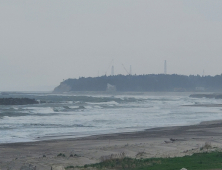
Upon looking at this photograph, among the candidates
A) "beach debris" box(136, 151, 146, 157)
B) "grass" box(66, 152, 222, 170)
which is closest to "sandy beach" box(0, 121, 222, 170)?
"beach debris" box(136, 151, 146, 157)

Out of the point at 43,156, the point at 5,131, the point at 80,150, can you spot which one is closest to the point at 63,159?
the point at 43,156

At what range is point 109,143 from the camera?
22219mm

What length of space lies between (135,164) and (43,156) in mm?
4709

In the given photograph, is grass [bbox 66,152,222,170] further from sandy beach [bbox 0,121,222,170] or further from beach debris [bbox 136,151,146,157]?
beach debris [bbox 136,151,146,157]

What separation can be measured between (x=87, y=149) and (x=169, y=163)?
20.9 ft

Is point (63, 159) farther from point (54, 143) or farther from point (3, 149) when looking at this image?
point (54, 143)

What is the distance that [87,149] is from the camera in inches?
773

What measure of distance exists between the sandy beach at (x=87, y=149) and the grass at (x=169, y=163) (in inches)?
69.1

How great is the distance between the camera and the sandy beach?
16078 mm

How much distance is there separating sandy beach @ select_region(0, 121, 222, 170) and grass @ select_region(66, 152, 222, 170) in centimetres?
175

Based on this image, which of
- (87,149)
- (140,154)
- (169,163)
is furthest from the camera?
(87,149)

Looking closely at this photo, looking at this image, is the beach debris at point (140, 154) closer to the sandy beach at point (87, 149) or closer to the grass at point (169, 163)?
the sandy beach at point (87, 149)

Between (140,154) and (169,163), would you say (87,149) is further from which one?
(169,163)

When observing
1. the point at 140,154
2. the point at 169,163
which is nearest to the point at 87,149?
the point at 140,154
